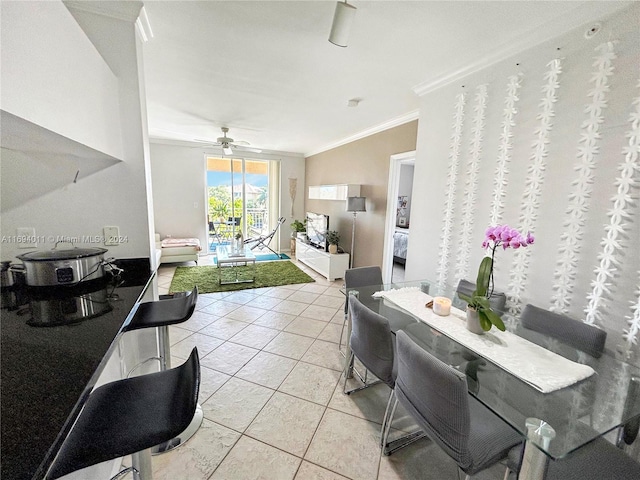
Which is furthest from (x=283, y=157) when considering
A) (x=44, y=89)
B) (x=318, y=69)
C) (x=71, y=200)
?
(x=44, y=89)

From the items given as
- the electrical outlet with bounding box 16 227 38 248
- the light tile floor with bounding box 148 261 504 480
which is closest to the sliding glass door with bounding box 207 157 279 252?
the light tile floor with bounding box 148 261 504 480

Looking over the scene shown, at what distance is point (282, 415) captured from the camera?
5.70 ft

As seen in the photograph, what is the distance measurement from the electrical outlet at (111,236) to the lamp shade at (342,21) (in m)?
1.73

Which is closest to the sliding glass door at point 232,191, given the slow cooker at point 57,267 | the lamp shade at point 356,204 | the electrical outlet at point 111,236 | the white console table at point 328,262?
the white console table at point 328,262

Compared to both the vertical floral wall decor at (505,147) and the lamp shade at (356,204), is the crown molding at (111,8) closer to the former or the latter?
the vertical floral wall decor at (505,147)

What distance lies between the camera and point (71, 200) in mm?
1508

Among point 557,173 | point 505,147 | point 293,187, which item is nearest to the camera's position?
point 557,173

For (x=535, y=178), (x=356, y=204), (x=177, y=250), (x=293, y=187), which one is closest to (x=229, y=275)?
(x=177, y=250)

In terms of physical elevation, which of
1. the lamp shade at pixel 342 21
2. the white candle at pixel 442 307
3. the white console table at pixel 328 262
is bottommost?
the white console table at pixel 328 262

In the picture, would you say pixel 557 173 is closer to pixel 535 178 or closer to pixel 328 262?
pixel 535 178

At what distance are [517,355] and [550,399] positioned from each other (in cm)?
23

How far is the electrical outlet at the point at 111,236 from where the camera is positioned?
5.27 ft

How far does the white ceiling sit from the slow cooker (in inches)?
61.4

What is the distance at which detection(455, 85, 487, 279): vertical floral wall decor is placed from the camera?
212 centimetres
